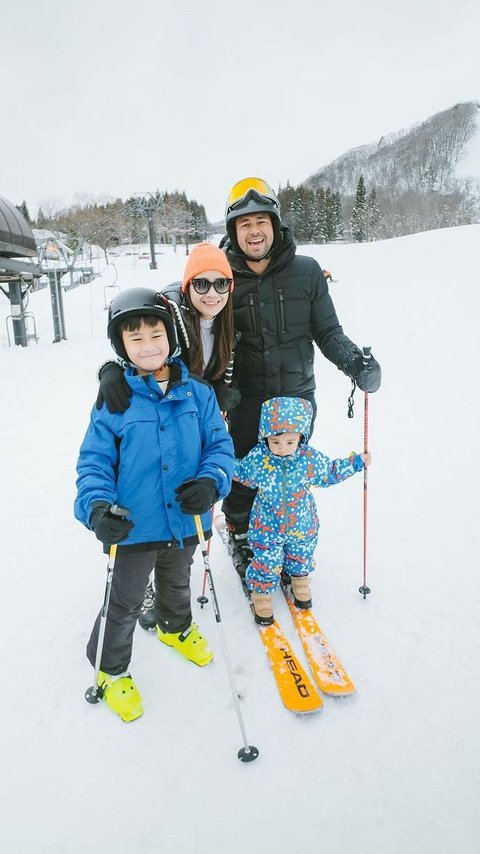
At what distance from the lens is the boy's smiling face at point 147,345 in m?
2.16

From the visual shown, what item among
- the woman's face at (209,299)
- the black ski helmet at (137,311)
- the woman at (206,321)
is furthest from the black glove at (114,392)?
the woman's face at (209,299)

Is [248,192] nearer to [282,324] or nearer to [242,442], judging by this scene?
[282,324]

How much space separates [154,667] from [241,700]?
21.1 inches

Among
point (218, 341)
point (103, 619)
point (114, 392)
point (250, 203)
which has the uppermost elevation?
point (250, 203)

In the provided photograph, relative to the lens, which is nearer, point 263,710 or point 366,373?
point 263,710

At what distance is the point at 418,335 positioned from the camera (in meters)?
10.7

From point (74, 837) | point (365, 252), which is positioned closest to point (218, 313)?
point (74, 837)

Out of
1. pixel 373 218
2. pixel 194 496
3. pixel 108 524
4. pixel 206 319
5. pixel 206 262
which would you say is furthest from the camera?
pixel 373 218

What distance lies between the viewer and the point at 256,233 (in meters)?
2.75

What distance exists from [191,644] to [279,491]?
1040 millimetres

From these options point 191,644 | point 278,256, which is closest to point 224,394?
point 278,256

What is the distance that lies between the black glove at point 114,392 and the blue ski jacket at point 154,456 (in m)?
0.03

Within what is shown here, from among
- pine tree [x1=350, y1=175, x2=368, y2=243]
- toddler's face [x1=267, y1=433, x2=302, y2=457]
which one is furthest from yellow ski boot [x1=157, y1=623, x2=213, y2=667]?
pine tree [x1=350, y1=175, x2=368, y2=243]

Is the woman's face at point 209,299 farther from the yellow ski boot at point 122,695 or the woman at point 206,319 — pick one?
the yellow ski boot at point 122,695
